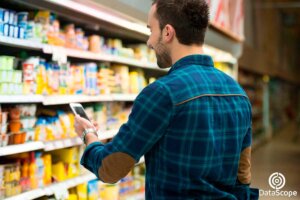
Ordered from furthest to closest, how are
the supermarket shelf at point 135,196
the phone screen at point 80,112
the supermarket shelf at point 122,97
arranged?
1. the supermarket shelf at point 135,196
2. the supermarket shelf at point 122,97
3. the phone screen at point 80,112

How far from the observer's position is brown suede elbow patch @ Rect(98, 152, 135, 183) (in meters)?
1.43

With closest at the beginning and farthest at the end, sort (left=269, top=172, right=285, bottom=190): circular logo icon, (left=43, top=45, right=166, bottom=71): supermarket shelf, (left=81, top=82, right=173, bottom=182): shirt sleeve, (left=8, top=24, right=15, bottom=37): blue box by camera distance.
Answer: (left=81, top=82, right=173, bottom=182): shirt sleeve, (left=8, top=24, right=15, bottom=37): blue box, (left=43, top=45, right=166, bottom=71): supermarket shelf, (left=269, top=172, right=285, bottom=190): circular logo icon

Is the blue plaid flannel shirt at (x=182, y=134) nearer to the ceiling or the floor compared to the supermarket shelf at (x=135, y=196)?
nearer to the ceiling

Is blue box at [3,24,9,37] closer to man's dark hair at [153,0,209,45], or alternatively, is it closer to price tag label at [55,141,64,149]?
price tag label at [55,141,64,149]

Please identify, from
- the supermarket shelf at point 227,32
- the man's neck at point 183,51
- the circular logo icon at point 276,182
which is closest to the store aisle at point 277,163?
the circular logo icon at point 276,182

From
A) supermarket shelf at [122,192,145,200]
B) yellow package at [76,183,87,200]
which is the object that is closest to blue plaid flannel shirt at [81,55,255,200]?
yellow package at [76,183,87,200]

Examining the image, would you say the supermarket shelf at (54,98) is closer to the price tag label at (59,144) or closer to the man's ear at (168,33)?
the price tag label at (59,144)

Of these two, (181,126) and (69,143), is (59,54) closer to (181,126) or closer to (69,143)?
(69,143)

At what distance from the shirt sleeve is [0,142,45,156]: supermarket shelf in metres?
1.22

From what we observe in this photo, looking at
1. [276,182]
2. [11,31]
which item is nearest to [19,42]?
[11,31]

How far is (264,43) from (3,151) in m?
11.2

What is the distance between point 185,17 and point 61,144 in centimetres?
188

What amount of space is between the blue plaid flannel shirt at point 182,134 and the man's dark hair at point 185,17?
78 millimetres

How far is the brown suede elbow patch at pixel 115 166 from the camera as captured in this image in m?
1.43
